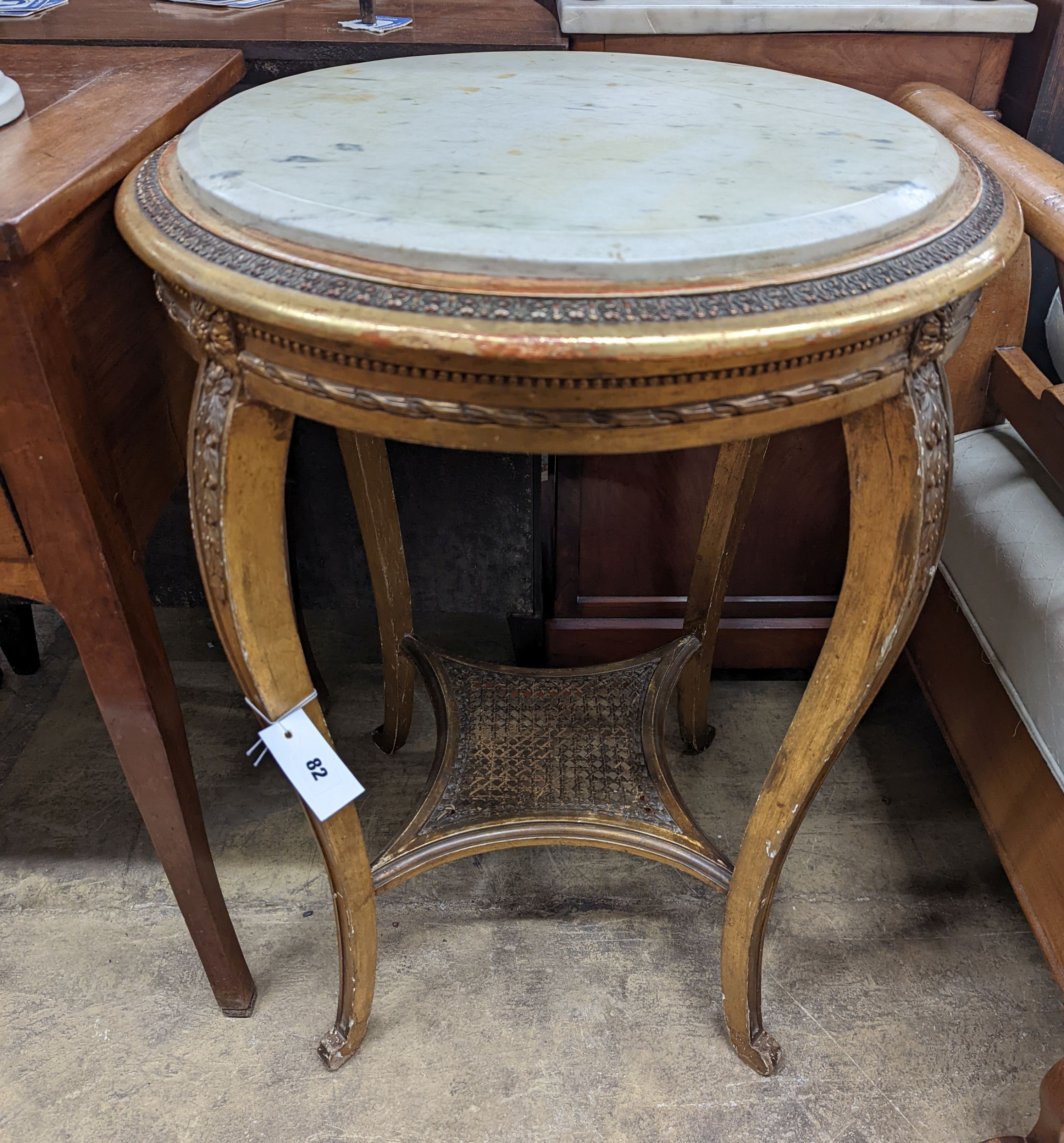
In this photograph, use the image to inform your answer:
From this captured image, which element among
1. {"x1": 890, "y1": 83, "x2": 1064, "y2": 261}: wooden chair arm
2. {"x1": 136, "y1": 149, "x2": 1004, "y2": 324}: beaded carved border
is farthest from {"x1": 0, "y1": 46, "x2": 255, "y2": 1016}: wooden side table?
{"x1": 890, "y1": 83, "x2": 1064, "y2": 261}: wooden chair arm

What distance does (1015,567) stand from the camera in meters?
0.79

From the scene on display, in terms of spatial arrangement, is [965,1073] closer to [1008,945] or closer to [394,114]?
[1008,945]

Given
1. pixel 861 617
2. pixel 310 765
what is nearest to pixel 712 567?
pixel 861 617

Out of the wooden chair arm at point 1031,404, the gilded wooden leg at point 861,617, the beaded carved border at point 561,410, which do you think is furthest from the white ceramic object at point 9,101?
the wooden chair arm at point 1031,404

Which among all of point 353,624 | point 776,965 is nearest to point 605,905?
point 776,965

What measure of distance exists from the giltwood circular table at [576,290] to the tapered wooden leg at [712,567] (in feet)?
0.99

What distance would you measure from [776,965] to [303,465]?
733 mm

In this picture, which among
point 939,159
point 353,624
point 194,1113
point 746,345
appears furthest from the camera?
point 353,624

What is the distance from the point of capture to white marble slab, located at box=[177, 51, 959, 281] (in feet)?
1.43

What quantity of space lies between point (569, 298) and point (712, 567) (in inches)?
23.3

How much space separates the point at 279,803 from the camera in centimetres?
104

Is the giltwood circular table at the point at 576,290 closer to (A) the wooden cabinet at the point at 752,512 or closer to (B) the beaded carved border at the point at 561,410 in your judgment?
(B) the beaded carved border at the point at 561,410

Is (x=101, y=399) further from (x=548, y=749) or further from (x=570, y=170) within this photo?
(x=548, y=749)

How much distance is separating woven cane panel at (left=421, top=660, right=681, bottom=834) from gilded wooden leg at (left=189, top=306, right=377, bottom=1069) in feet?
0.66
